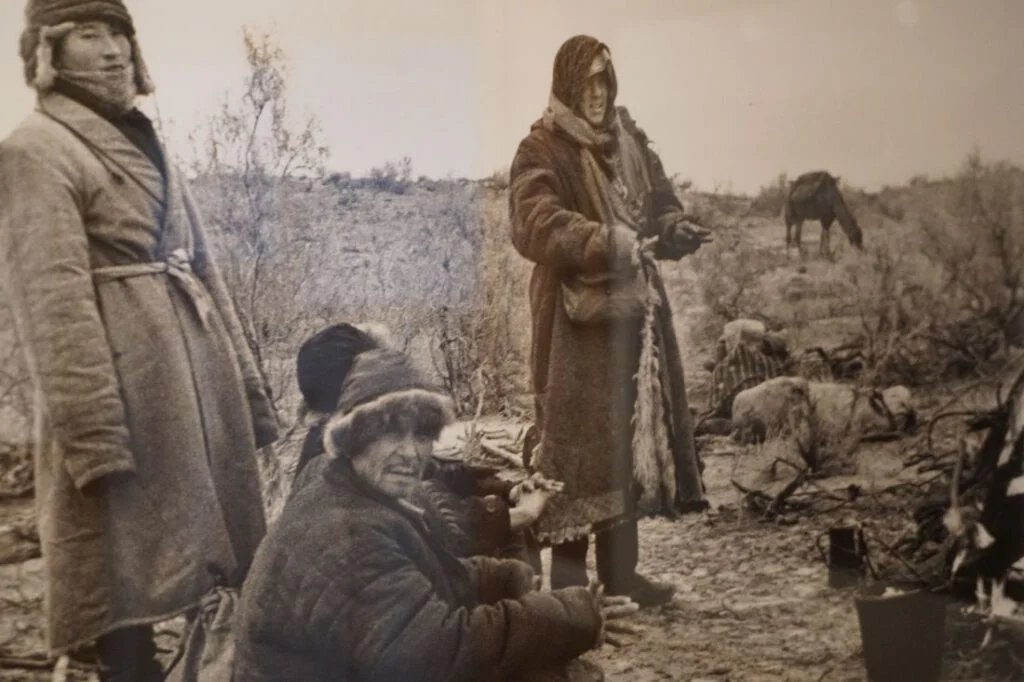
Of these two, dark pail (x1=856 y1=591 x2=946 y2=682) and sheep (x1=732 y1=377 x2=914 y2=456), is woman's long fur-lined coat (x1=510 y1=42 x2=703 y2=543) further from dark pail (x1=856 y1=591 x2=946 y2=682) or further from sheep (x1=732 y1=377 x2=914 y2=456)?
dark pail (x1=856 y1=591 x2=946 y2=682)

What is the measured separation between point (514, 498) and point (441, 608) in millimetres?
391

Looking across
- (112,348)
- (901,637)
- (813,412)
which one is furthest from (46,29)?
(901,637)

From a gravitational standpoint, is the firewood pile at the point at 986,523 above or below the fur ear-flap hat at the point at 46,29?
below

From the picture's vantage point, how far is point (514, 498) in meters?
3.39

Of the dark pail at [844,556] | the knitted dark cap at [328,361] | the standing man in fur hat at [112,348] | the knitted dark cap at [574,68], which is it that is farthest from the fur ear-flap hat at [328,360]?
the dark pail at [844,556]

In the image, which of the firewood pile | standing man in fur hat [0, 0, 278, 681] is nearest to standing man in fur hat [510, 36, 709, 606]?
the firewood pile

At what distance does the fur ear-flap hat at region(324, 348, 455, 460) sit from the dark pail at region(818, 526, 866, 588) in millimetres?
1147

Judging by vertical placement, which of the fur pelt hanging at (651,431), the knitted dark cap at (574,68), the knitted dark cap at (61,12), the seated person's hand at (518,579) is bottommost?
the seated person's hand at (518,579)

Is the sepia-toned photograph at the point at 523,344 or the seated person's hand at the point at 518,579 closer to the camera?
the sepia-toned photograph at the point at 523,344

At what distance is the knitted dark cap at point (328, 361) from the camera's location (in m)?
3.30

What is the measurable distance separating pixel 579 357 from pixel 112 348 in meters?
1.30

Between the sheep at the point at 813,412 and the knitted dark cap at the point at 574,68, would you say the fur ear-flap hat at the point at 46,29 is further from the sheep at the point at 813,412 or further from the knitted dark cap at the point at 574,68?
the sheep at the point at 813,412

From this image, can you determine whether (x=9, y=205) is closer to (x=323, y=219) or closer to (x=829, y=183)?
(x=323, y=219)

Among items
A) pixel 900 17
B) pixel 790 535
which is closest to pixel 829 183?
pixel 900 17
